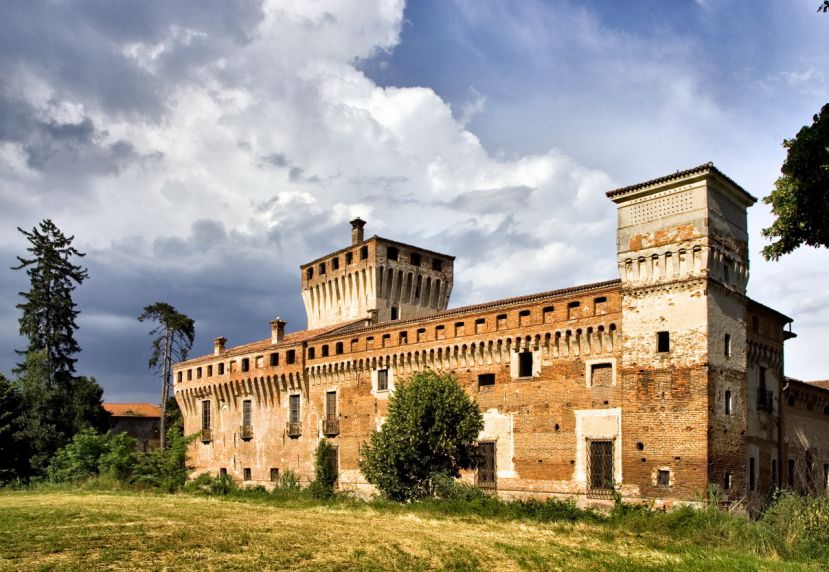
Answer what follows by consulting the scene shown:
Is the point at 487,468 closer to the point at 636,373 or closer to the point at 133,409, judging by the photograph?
the point at 636,373

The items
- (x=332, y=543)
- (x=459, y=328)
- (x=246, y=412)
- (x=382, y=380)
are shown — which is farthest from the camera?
(x=246, y=412)

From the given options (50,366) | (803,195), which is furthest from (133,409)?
(803,195)

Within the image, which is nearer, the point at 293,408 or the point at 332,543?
the point at 332,543

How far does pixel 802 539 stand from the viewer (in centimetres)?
1922

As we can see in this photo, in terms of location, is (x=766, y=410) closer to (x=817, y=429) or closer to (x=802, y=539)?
(x=817, y=429)

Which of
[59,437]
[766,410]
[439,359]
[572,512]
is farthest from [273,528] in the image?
[59,437]

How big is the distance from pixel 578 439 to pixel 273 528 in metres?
9.93

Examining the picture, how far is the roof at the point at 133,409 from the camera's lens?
6475cm

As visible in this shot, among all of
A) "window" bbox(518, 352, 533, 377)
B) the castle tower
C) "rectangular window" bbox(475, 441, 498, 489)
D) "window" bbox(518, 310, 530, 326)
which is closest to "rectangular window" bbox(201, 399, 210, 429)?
the castle tower

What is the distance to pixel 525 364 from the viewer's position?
28.1 metres

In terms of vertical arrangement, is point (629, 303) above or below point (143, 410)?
above

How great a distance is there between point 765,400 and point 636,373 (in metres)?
5.16

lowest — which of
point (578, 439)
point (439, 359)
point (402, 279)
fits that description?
point (578, 439)

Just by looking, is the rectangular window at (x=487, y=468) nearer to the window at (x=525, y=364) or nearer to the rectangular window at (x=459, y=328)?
the window at (x=525, y=364)
